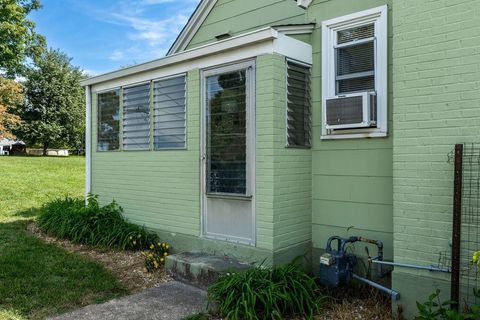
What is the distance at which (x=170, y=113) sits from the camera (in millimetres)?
5551

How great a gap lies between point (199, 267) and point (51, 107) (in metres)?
32.0

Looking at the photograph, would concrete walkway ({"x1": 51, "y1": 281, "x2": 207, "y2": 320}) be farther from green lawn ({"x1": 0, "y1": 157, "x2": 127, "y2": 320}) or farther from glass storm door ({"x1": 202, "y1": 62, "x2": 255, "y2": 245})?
glass storm door ({"x1": 202, "y1": 62, "x2": 255, "y2": 245})

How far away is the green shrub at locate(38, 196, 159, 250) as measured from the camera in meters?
5.79

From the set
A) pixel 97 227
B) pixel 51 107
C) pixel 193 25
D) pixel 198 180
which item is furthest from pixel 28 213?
pixel 51 107

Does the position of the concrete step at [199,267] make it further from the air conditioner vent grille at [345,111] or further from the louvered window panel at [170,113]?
the air conditioner vent grille at [345,111]

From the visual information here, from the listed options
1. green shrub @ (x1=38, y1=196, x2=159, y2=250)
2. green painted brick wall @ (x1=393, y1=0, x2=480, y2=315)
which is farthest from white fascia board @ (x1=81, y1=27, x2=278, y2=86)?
green shrub @ (x1=38, y1=196, x2=159, y2=250)

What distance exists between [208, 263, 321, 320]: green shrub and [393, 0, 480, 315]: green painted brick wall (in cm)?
83

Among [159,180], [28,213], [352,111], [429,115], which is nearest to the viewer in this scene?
[429,115]

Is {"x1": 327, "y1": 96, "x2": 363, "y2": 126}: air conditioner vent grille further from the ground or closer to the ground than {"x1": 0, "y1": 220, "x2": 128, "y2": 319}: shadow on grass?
further from the ground

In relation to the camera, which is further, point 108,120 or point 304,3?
point 108,120

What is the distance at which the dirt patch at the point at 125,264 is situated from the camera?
15.3 ft

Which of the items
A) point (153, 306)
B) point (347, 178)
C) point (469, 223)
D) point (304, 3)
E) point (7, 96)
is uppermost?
point (7, 96)

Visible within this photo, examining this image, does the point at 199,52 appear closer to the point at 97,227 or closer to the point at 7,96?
the point at 97,227

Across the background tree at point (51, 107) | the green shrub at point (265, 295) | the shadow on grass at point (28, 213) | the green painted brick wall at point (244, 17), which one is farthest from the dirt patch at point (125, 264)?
the background tree at point (51, 107)
